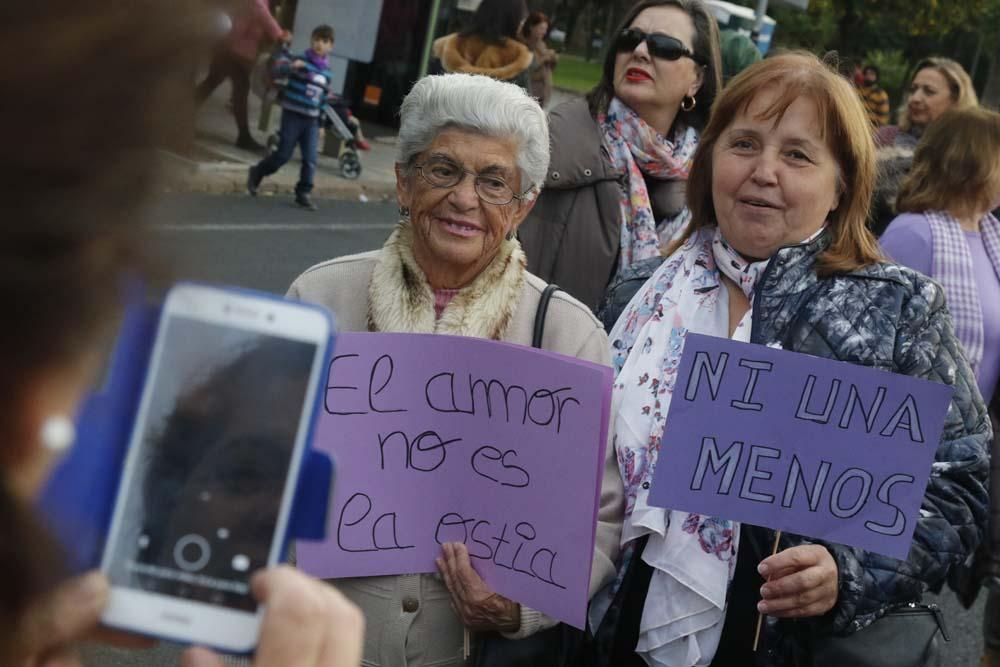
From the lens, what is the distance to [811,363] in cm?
237

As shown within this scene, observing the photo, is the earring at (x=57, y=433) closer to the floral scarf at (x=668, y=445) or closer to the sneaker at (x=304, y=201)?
the floral scarf at (x=668, y=445)

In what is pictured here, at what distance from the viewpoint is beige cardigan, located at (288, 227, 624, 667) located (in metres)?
2.43

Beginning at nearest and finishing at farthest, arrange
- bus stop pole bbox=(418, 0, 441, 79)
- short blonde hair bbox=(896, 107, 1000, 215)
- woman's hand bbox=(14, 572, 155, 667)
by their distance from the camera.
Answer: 1. woman's hand bbox=(14, 572, 155, 667)
2. short blonde hair bbox=(896, 107, 1000, 215)
3. bus stop pole bbox=(418, 0, 441, 79)

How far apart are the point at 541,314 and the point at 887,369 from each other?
708 millimetres

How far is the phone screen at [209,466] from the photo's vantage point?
3.20 ft

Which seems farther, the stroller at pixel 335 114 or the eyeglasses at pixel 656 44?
the stroller at pixel 335 114

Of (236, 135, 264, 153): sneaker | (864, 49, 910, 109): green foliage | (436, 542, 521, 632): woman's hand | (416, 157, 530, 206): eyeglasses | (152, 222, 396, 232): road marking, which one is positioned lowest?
(152, 222, 396, 232): road marking

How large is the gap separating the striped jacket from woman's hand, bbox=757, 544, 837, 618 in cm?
1028

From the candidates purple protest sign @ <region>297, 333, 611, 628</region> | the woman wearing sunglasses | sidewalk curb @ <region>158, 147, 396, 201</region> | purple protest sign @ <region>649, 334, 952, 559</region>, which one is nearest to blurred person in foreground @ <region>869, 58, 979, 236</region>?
the woman wearing sunglasses

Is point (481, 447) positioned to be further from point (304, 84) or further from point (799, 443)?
point (304, 84)

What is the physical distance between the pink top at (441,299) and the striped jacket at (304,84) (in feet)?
31.8

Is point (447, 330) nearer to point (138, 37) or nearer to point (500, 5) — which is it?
point (138, 37)

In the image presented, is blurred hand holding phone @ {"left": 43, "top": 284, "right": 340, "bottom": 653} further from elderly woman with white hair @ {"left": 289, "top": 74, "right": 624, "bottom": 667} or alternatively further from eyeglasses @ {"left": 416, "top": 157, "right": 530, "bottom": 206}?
eyeglasses @ {"left": 416, "top": 157, "right": 530, "bottom": 206}

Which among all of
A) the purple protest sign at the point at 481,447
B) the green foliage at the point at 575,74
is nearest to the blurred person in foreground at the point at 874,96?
the purple protest sign at the point at 481,447
